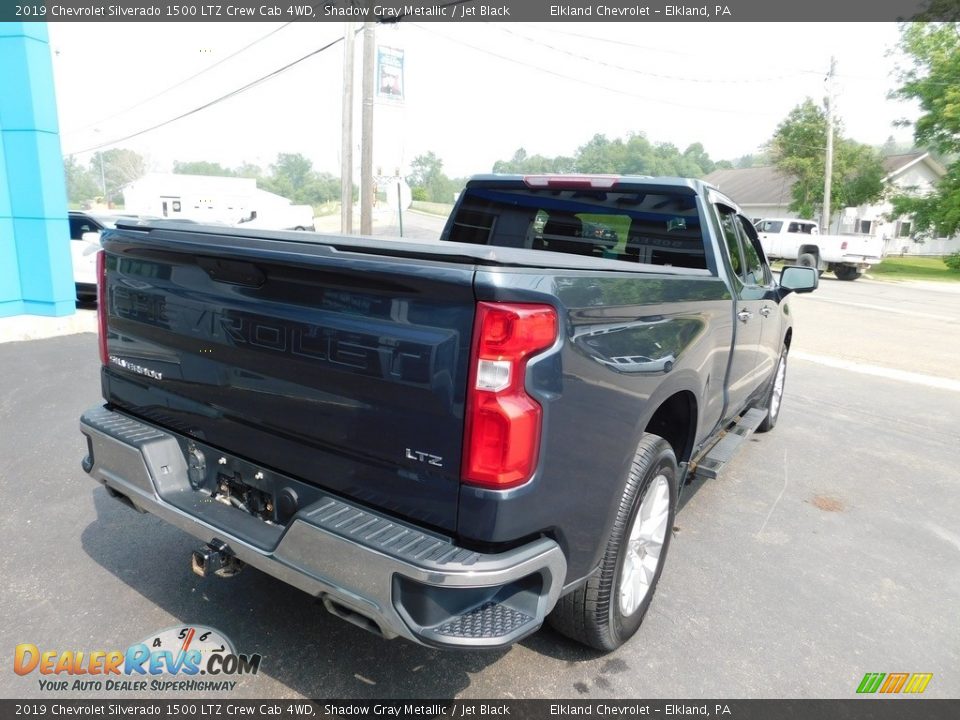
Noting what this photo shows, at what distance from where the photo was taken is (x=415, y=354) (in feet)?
6.04

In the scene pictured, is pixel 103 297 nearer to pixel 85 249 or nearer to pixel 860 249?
pixel 85 249

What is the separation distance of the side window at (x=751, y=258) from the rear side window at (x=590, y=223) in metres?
0.80

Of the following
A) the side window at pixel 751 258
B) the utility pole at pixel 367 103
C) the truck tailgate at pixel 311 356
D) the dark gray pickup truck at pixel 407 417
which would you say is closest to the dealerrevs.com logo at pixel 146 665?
the dark gray pickup truck at pixel 407 417

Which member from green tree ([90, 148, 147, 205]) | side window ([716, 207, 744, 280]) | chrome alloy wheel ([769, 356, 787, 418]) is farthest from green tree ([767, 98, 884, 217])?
green tree ([90, 148, 147, 205])

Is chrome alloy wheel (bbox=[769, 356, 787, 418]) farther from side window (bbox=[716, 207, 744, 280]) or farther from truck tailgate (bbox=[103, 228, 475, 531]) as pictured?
truck tailgate (bbox=[103, 228, 475, 531])

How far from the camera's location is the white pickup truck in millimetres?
25359

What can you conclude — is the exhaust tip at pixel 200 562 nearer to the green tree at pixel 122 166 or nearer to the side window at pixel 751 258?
the side window at pixel 751 258

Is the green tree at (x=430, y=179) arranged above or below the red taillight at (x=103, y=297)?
above

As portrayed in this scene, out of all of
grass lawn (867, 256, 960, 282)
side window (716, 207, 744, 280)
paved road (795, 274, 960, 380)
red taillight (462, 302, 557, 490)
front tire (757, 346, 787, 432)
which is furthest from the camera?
grass lawn (867, 256, 960, 282)

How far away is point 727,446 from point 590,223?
165 cm

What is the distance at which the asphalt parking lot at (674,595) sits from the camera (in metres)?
2.53

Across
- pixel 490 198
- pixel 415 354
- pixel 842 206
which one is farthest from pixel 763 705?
pixel 842 206

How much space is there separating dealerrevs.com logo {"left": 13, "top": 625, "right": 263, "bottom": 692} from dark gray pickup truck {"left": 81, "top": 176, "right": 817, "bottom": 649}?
0.43 m

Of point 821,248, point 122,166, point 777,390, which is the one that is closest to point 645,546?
point 777,390
